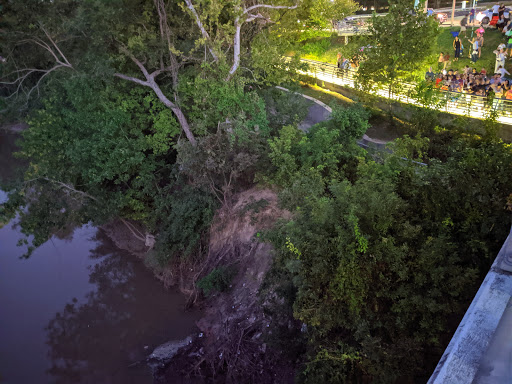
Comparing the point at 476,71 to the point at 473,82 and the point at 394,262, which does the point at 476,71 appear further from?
the point at 394,262

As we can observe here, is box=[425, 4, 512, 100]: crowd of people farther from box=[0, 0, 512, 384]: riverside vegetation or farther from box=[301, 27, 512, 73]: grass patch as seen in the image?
box=[0, 0, 512, 384]: riverside vegetation

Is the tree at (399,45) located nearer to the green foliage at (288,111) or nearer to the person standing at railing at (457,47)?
the green foliage at (288,111)

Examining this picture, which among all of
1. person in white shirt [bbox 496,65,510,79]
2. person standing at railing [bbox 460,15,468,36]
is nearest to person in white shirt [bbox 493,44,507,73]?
person in white shirt [bbox 496,65,510,79]

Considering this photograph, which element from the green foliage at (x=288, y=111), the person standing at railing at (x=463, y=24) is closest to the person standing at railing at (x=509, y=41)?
the person standing at railing at (x=463, y=24)

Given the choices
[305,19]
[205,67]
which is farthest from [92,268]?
[305,19]

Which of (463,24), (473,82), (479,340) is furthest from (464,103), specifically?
(479,340)

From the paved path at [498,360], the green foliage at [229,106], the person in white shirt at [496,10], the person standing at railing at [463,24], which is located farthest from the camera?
A: the person standing at railing at [463,24]
